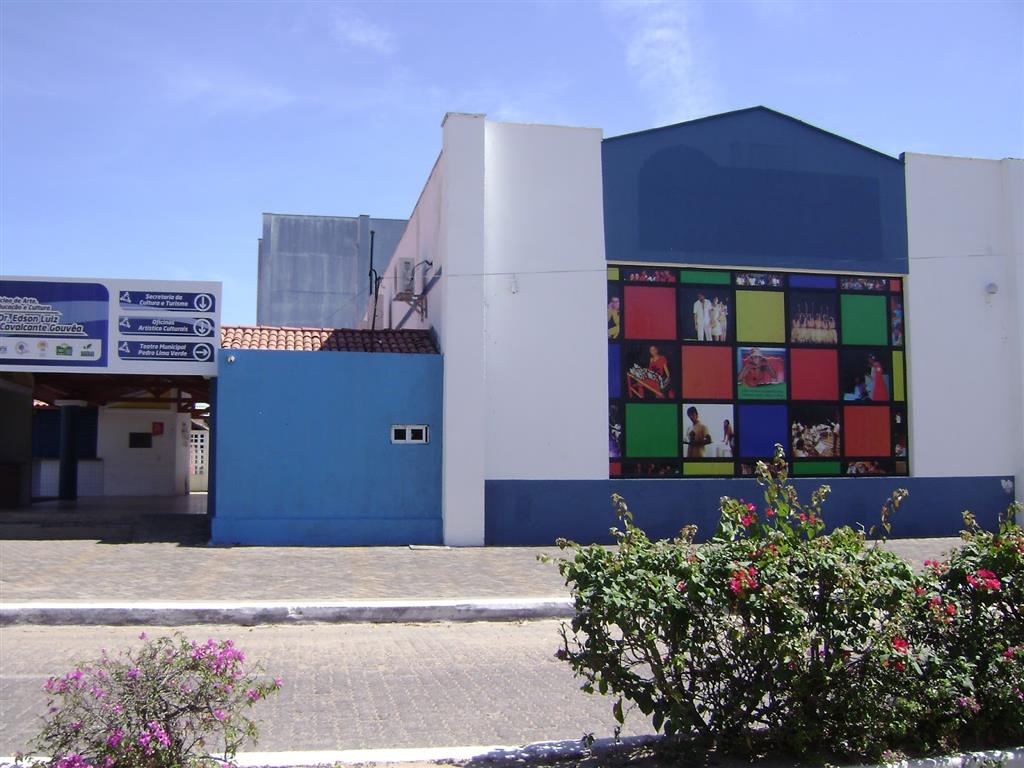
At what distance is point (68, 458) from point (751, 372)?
18.1 metres

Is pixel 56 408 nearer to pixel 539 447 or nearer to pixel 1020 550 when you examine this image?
pixel 539 447

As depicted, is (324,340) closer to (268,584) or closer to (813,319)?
(268,584)

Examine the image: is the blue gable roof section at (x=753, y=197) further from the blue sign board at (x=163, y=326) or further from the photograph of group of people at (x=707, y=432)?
the blue sign board at (x=163, y=326)

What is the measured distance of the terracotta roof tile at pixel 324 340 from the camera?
15.6 metres

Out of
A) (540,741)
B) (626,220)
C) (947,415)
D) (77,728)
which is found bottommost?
(540,741)

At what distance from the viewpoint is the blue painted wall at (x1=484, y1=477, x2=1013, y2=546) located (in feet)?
50.5

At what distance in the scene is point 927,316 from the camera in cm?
1734

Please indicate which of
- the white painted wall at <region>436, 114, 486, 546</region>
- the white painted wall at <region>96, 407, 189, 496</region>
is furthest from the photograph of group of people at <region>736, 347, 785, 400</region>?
the white painted wall at <region>96, 407, 189, 496</region>

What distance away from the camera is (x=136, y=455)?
2698 centimetres

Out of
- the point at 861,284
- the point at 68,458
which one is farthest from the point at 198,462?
the point at 861,284

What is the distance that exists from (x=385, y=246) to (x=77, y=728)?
32941mm

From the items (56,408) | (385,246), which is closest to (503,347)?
(56,408)

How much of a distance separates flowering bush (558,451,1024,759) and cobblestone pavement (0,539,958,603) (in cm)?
607

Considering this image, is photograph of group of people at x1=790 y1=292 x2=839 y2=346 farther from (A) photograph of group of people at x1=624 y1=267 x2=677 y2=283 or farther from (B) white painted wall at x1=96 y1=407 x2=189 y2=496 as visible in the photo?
(B) white painted wall at x1=96 y1=407 x2=189 y2=496
